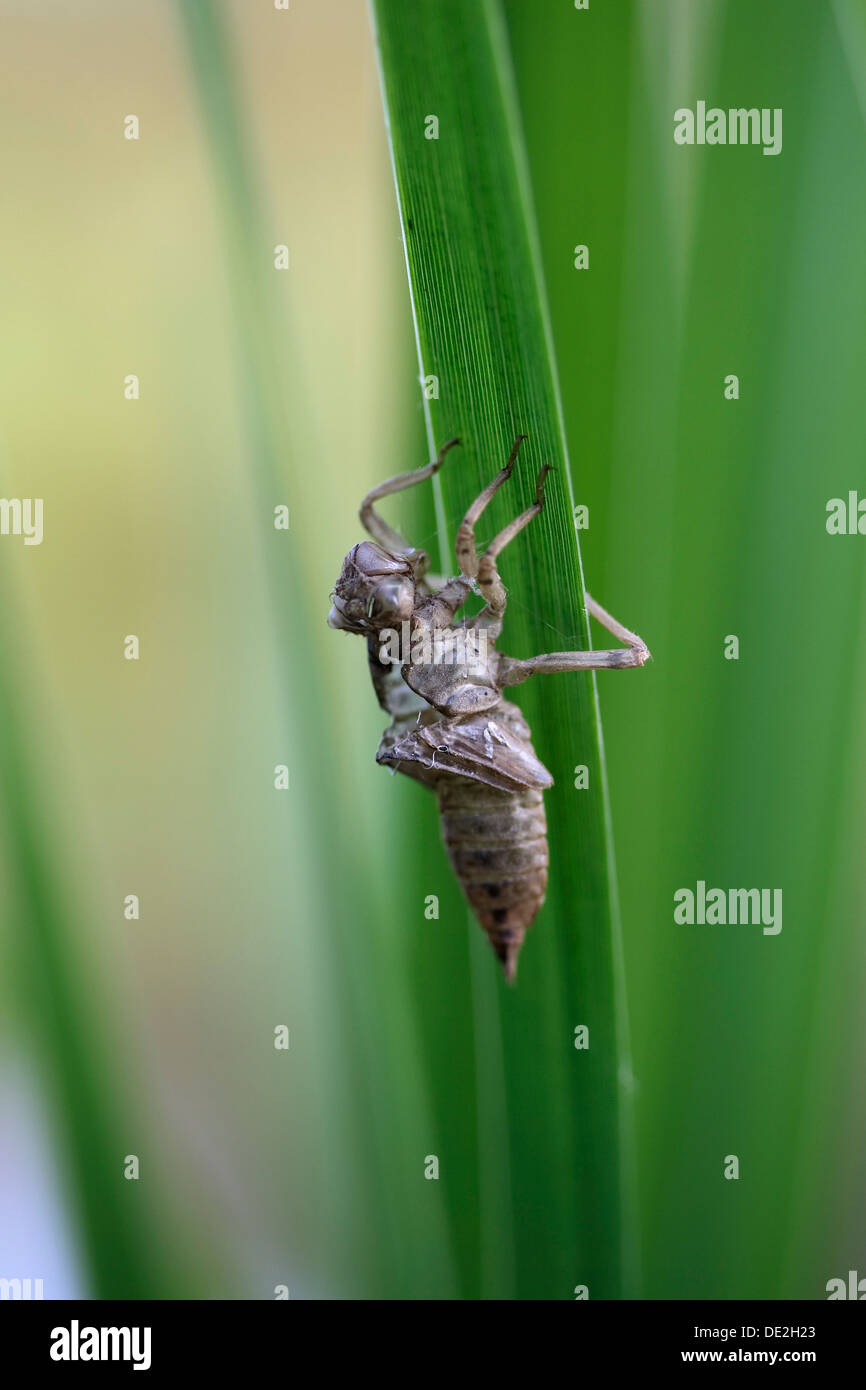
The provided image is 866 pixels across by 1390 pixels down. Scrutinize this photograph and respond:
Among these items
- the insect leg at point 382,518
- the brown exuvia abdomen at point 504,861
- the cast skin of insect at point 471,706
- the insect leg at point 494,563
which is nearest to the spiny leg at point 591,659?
the cast skin of insect at point 471,706

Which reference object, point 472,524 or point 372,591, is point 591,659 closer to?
point 472,524

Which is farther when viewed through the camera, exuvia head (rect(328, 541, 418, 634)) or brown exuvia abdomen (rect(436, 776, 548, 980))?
exuvia head (rect(328, 541, 418, 634))

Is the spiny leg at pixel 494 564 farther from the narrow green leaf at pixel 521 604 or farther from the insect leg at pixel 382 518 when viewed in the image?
the insect leg at pixel 382 518

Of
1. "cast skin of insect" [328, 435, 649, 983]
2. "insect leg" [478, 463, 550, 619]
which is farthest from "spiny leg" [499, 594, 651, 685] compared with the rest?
"insect leg" [478, 463, 550, 619]

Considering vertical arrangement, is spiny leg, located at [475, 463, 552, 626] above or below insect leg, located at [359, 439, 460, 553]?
below

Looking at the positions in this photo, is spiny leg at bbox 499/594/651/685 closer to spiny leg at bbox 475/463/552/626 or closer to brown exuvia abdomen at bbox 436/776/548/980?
spiny leg at bbox 475/463/552/626

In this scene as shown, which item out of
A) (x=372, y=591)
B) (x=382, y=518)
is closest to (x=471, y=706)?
(x=372, y=591)
